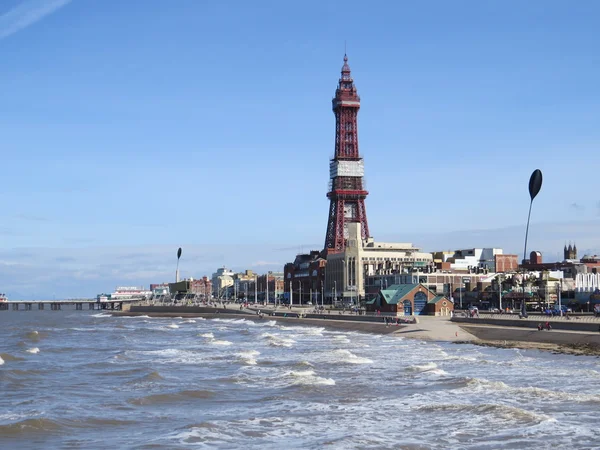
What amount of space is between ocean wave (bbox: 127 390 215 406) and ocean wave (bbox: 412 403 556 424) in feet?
31.7

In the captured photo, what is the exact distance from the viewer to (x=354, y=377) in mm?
40531

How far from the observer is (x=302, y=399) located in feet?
110

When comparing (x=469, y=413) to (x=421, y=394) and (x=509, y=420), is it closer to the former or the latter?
(x=509, y=420)

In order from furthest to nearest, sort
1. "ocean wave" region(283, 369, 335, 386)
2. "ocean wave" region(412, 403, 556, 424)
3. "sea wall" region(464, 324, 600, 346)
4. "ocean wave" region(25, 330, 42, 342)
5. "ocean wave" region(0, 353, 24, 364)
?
"ocean wave" region(25, 330, 42, 342) → "sea wall" region(464, 324, 600, 346) → "ocean wave" region(0, 353, 24, 364) → "ocean wave" region(283, 369, 335, 386) → "ocean wave" region(412, 403, 556, 424)

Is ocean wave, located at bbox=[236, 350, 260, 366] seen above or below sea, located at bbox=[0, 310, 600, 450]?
above

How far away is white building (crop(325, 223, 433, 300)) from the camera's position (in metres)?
139

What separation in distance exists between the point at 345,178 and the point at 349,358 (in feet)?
361

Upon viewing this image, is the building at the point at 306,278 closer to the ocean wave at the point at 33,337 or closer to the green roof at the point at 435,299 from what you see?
the green roof at the point at 435,299

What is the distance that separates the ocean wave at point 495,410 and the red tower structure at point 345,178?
122122 mm

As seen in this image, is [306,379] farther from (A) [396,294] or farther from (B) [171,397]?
(A) [396,294]

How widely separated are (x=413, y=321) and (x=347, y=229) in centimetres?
7986

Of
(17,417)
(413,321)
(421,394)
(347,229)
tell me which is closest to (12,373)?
(17,417)

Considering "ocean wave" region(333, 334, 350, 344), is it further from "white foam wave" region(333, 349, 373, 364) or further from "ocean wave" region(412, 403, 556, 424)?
"ocean wave" region(412, 403, 556, 424)

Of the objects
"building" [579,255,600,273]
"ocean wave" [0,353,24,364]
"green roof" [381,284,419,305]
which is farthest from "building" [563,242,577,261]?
"ocean wave" [0,353,24,364]
